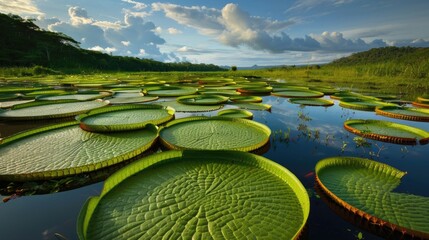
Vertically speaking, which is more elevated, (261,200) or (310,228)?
(261,200)

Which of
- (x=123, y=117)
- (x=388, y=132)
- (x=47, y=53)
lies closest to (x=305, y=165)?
(x=388, y=132)

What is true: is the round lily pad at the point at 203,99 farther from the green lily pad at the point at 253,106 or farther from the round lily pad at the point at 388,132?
the round lily pad at the point at 388,132

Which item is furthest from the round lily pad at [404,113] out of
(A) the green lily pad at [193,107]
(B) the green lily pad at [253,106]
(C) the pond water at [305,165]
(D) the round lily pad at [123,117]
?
(D) the round lily pad at [123,117]

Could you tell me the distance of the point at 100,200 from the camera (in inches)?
80.5

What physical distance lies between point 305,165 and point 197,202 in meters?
1.88

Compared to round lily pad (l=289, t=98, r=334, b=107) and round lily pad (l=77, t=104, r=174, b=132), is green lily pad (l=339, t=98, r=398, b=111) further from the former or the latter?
round lily pad (l=77, t=104, r=174, b=132)

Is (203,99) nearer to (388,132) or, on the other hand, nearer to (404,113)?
(388,132)

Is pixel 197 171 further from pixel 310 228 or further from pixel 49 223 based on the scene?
pixel 49 223

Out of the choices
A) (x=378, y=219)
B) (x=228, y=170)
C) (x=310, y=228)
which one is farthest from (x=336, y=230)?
(x=228, y=170)

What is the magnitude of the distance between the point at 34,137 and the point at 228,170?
3.39 m

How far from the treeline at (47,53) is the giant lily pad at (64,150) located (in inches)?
1282

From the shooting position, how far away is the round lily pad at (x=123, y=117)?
394 centimetres

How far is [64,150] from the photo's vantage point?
10.5 feet

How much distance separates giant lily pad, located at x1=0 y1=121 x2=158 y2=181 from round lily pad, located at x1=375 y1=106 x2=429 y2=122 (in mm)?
6154
